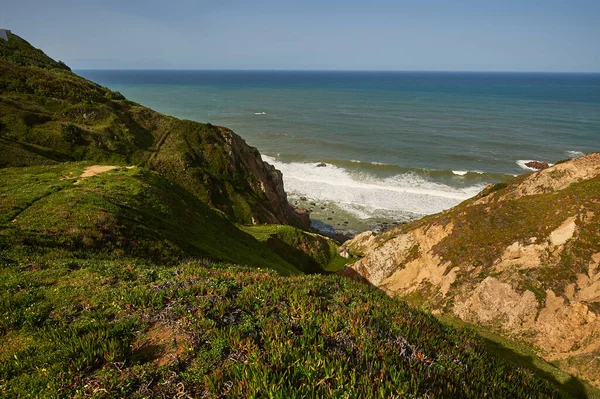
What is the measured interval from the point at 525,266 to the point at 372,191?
60390 millimetres

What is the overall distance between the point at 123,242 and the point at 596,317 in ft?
101

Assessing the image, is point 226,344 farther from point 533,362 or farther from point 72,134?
point 72,134

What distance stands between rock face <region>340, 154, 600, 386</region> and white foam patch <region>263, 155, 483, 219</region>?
40.6 m

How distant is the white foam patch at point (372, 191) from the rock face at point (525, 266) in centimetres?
4058

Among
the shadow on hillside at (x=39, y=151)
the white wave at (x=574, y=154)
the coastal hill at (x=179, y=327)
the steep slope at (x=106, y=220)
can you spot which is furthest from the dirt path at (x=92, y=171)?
the white wave at (x=574, y=154)

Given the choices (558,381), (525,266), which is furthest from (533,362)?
(525,266)

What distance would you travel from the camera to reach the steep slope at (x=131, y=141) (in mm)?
45094

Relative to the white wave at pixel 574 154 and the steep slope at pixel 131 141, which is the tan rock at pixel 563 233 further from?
the white wave at pixel 574 154

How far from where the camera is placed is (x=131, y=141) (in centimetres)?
5391

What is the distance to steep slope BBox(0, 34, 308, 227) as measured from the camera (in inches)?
1775

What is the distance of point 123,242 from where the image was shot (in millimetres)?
21031

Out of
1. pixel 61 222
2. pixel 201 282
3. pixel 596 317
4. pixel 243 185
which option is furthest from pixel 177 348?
pixel 243 185

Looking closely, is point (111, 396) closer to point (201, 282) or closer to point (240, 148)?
point (201, 282)

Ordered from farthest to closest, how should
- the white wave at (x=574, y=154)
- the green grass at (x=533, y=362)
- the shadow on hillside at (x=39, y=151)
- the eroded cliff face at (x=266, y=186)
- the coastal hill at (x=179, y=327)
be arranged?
the white wave at (x=574, y=154) → the eroded cliff face at (x=266, y=186) → the shadow on hillside at (x=39, y=151) → the green grass at (x=533, y=362) → the coastal hill at (x=179, y=327)
